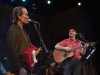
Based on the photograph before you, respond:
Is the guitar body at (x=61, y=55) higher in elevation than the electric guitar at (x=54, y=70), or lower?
higher

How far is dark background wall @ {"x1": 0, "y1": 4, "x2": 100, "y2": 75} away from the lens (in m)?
8.02

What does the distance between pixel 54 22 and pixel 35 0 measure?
1986mm

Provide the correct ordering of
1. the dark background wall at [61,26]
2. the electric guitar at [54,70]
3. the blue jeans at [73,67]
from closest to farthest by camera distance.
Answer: the blue jeans at [73,67]
the electric guitar at [54,70]
the dark background wall at [61,26]

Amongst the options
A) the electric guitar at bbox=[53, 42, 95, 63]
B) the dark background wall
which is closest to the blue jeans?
the electric guitar at bbox=[53, 42, 95, 63]

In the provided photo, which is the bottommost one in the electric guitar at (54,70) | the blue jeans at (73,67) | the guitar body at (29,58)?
the electric guitar at (54,70)

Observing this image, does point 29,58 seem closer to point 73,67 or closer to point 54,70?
point 73,67

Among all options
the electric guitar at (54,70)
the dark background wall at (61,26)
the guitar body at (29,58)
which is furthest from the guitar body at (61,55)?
the guitar body at (29,58)

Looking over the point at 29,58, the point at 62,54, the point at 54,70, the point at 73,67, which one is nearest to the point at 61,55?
the point at 62,54

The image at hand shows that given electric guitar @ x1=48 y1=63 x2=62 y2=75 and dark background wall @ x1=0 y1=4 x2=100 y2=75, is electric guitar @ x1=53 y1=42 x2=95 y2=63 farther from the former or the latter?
dark background wall @ x1=0 y1=4 x2=100 y2=75

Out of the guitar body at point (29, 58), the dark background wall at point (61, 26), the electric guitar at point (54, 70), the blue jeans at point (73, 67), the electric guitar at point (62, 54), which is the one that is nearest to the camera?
the guitar body at point (29, 58)

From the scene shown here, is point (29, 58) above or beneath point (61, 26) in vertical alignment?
beneath

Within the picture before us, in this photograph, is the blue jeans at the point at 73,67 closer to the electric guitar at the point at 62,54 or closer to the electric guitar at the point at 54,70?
the electric guitar at the point at 62,54

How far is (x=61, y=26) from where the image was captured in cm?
920

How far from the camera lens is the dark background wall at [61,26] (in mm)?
8023
